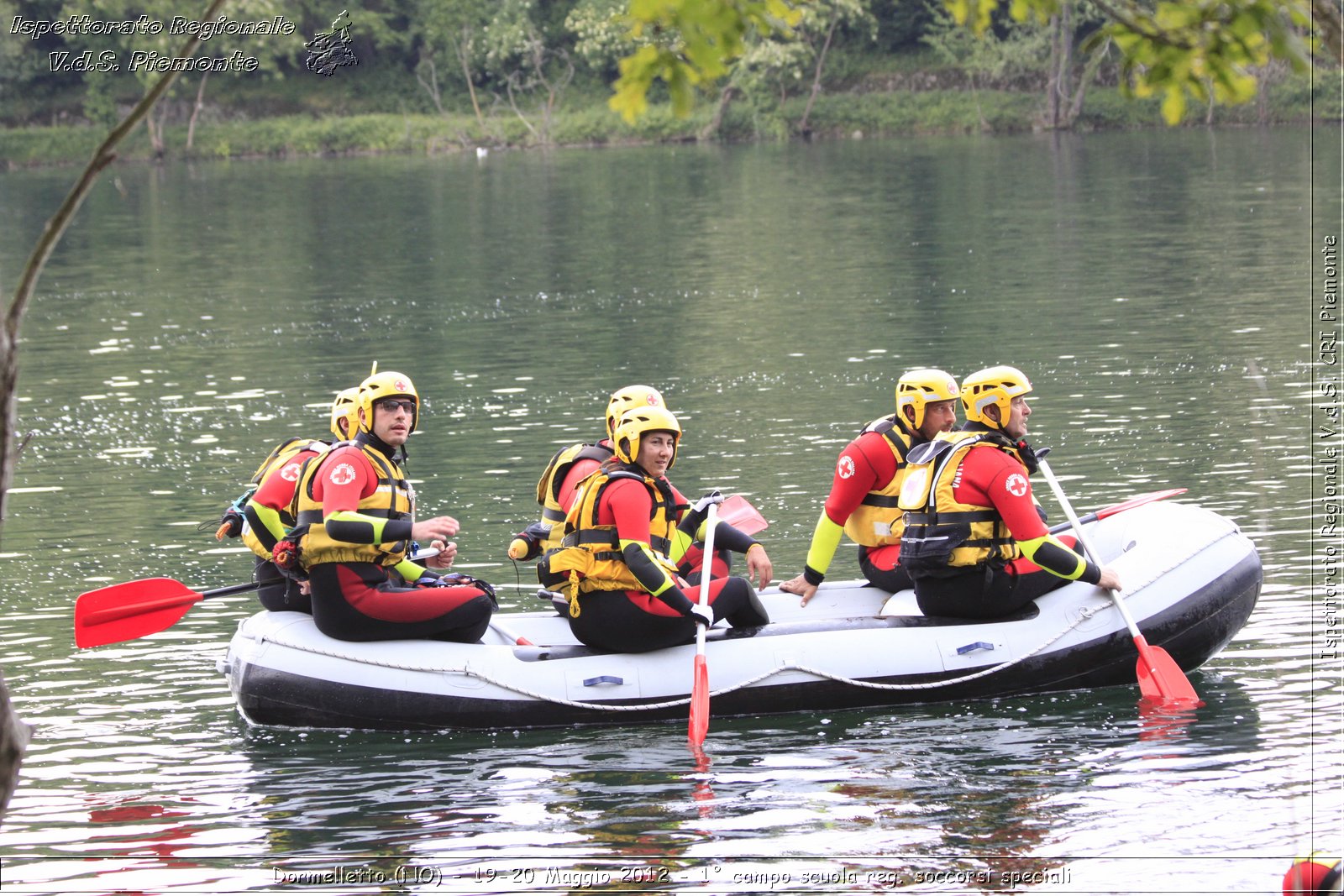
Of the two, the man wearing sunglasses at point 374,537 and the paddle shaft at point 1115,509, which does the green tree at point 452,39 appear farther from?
the man wearing sunglasses at point 374,537

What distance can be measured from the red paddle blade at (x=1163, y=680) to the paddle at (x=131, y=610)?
4.60 metres

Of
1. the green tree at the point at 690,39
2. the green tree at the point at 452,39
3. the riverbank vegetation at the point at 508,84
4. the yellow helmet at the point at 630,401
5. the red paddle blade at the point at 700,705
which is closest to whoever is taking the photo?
the green tree at the point at 690,39

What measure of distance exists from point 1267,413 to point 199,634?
8.80 m

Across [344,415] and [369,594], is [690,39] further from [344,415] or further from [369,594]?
[344,415]

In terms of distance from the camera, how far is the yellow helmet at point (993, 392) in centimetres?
822

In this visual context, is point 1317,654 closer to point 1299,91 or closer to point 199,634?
point 199,634

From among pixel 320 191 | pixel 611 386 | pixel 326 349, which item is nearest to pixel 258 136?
pixel 320 191

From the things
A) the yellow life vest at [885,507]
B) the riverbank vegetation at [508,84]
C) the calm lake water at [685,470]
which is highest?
the riverbank vegetation at [508,84]

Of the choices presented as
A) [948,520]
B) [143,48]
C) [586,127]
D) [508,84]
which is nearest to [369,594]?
[948,520]

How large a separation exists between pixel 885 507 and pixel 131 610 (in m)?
3.84

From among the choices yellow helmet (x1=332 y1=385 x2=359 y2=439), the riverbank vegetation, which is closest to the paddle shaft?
yellow helmet (x1=332 y1=385 x2=359 y2=439)

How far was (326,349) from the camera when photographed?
20828 millimetres

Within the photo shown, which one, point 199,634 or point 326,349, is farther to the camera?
point 326,349

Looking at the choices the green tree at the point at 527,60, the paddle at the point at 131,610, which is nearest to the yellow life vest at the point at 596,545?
the paddle at the point at 131,610
